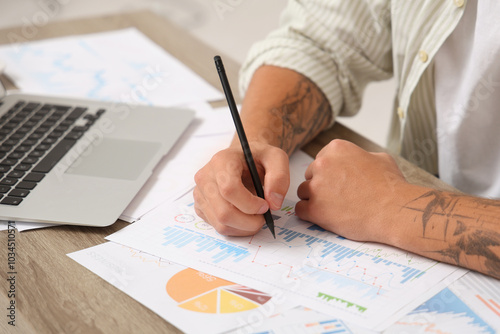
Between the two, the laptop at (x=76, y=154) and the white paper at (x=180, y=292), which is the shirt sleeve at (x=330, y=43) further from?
the white paper at (x=180, y=292)

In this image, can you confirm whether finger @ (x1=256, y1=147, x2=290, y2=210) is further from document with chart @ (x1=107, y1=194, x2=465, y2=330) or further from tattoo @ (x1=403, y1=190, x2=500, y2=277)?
tattoo @ (x1=403, y1=190, x2=500, y2=277)

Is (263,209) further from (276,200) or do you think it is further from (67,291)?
(67,291)

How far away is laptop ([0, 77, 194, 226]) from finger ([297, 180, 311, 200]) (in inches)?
8.5

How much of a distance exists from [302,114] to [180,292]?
395mm

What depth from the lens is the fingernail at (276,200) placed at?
61cm

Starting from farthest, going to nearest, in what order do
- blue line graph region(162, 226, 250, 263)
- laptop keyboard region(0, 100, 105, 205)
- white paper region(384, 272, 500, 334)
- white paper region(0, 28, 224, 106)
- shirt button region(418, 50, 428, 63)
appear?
white paper region(0, 28, 224, 106) → shirt button region(418, 50, 428, 63) → laptop keyboard region(0, 100, 105, 205) → blue line graph region(162, 226, 250, 263) → white paper region(384, 272, 500, 334)

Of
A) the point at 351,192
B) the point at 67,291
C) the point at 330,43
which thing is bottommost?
the point at 67,291

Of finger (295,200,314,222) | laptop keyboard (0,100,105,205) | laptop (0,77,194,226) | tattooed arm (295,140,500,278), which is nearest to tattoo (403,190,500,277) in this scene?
tattooed arm (295,140,500,278)

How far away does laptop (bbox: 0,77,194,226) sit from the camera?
2.17ft

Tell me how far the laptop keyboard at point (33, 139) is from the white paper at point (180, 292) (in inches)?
6.4

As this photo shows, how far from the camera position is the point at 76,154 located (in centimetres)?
76

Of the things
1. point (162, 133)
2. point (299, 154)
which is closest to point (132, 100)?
point (162, 133)

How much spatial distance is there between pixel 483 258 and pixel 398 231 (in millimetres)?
88

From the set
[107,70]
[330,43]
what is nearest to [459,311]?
[330,43]
